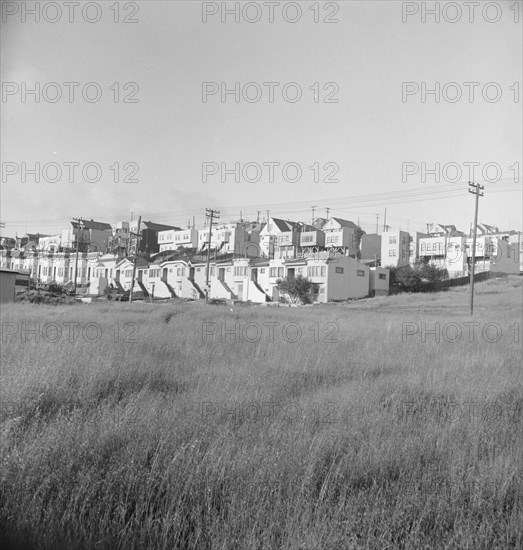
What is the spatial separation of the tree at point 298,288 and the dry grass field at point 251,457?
44934 mm

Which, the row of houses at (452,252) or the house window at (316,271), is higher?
the row of houses at (452,252)

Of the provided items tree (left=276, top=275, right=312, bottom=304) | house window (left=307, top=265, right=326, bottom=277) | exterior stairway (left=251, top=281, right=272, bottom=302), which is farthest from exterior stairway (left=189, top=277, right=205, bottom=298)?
house window (left=307, top=265, right=326, bottom=277)

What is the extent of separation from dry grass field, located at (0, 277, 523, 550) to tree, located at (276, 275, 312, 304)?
4493 cm

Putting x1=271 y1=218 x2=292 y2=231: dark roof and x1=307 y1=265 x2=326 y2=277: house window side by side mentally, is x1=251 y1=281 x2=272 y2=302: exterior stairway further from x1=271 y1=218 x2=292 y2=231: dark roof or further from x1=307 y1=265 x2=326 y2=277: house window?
x1=271 y1=218 x2=292 y2=231: dark roof

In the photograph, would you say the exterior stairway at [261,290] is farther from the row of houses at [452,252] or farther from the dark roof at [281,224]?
the dark roof at [281,224]

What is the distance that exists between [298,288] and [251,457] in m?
49.4

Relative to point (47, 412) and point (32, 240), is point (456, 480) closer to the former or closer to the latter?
point (47, 412)

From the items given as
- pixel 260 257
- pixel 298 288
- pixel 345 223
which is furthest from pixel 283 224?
pixel 298 288

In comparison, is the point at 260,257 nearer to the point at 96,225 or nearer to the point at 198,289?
the point at 198,289

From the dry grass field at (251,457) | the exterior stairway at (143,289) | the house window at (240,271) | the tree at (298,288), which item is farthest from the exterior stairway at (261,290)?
the dry grass field at (251,457)

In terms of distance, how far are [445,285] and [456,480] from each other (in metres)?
61.1

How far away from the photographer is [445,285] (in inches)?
2451

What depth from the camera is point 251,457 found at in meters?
4.54

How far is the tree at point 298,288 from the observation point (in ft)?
177
